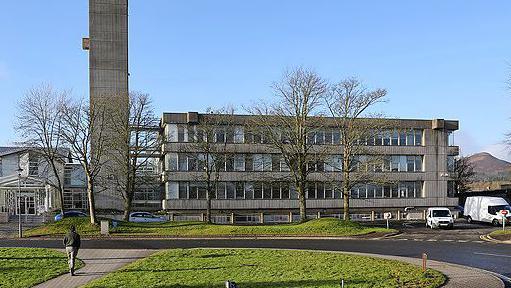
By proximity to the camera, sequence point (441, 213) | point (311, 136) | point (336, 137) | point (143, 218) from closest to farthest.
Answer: point (441, 213)
point (143, 218)
point (311, 136)
point (336, 137)

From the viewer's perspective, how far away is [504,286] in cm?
1558

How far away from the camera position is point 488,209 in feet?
155

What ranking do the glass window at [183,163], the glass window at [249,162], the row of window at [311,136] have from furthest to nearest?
the glass window at [249,162] < the glass window at [183,163] < the row of window at [311,136]

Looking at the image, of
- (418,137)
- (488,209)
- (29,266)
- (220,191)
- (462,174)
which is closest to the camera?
(29,266)

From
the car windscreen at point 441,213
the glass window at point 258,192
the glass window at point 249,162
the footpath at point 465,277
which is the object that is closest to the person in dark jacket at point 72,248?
the footpath at point 465,277

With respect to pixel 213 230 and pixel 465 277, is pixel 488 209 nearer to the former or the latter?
pixel 213 230

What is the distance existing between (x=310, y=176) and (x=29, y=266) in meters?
43.0

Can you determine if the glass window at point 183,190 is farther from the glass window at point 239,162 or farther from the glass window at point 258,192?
the glass window at point 258,192

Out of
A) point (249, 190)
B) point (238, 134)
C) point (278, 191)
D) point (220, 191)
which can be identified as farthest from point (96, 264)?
point (278, 191)

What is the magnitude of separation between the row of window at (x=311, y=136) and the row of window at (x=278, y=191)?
16.1ft

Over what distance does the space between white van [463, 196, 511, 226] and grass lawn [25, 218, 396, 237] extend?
12778 millimetres

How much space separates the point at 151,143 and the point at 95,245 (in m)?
17.7

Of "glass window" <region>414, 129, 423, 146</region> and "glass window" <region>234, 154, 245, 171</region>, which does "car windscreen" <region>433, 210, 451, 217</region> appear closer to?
"glass window" <region>414, 129, 423, 146</region>

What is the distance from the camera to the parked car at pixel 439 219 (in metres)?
43.8
